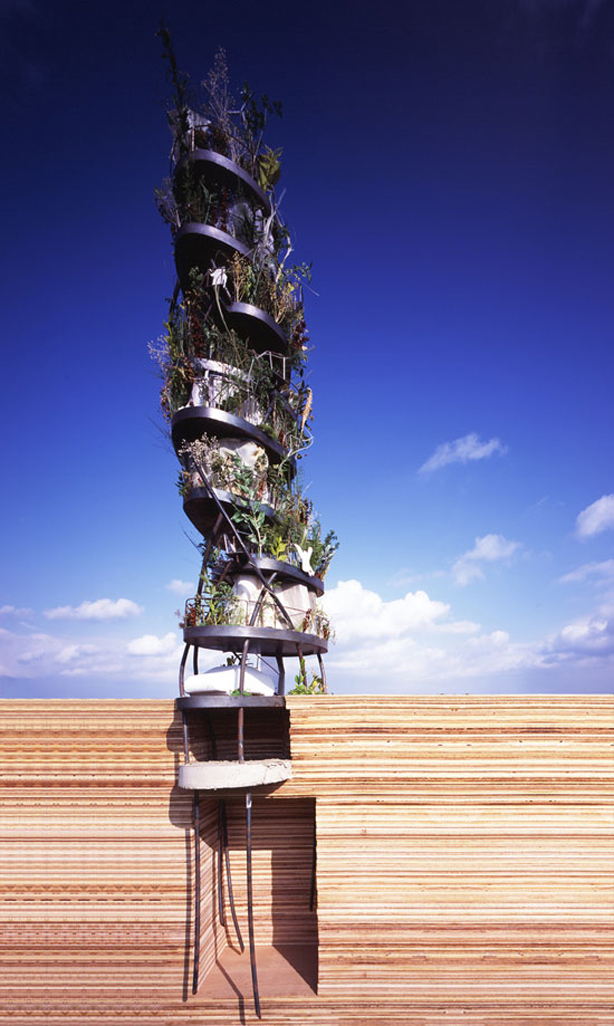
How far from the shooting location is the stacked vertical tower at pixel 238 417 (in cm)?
759

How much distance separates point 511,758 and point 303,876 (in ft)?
11.5

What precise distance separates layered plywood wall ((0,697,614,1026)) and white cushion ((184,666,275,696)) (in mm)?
443

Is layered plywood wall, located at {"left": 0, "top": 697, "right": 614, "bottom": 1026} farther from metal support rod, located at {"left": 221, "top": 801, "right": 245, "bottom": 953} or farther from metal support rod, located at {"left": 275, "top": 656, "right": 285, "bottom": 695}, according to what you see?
metal support rod, located at {"left": 275, "top": 656, "right": 285, "bottom": 695}

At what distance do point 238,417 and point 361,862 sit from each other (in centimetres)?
598

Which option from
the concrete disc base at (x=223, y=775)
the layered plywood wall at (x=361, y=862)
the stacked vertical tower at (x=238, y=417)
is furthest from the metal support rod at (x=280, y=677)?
the concrete disc base at (x=223, y=775)

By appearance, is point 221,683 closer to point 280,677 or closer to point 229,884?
point 280,677

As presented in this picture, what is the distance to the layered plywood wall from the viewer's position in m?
6.36

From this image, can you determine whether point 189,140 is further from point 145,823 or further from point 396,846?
point 396,846

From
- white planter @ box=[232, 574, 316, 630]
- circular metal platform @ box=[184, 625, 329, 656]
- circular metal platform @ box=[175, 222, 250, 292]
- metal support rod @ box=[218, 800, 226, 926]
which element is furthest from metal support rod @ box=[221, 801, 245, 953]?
circular metal platform @ box=[175, 222, 250, 292]

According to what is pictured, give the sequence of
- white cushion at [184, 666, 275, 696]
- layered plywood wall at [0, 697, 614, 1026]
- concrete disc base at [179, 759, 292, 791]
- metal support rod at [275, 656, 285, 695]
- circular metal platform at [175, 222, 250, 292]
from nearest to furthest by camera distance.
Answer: concrete disc base at [179, 759, 292, 791], layered plywood wall at [0, 697, 614, 1026], white cushion at [184, 666, 275, 696], metal support rod at [275, 656, 285, 695], circular metal platform at [175, 222, 250, 292]

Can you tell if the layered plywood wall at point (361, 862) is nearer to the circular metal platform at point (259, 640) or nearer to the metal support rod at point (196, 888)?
the metal support rod at point (196, 888)

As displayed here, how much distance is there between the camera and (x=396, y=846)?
662cm

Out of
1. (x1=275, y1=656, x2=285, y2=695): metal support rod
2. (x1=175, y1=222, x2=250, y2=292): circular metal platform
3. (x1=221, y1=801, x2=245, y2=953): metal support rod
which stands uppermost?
(x1=175, y1=222, x2=250, y2=292): circular metal platform

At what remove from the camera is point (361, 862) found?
6.59 m
